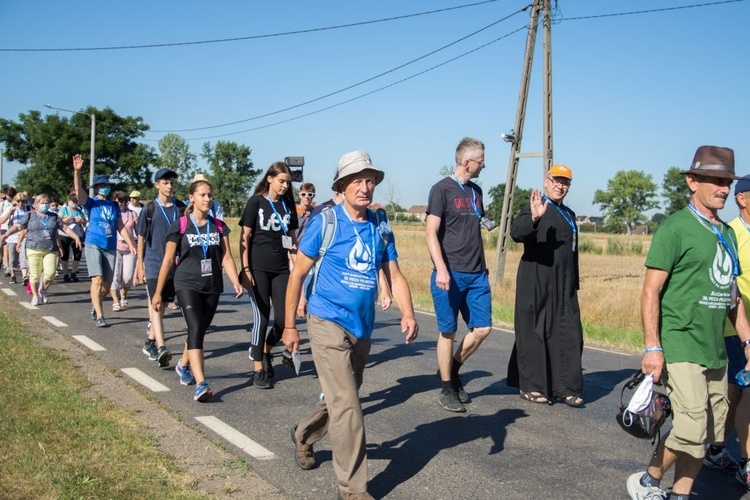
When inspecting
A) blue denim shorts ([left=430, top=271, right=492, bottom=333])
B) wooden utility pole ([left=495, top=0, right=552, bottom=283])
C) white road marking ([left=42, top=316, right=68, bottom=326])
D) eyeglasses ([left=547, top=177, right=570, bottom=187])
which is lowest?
white road marking ([left=42, top=316, right=68, bottom=326])

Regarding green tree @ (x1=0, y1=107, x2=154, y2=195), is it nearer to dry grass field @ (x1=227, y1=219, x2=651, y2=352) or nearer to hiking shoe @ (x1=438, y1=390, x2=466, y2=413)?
dry grass field @ (x1=227, y1=219, x2=651, y2=352)

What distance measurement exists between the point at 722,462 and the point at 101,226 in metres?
9.03

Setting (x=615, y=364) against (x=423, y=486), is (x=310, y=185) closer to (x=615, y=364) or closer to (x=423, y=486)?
(x=615, y=364)

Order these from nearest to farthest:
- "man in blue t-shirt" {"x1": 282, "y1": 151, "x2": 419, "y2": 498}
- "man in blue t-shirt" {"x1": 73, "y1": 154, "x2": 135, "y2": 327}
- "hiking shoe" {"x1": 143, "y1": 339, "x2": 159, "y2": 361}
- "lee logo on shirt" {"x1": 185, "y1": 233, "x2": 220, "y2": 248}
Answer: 1. "man in blue t-shirt" {"x1": 282, "y1": 151, "x2": 419, "y2": 498}
2. "lee logo on shirt" {"x1": 185, "y1": 233, "x2": 220, "y2": 248}
3. "hiking shoe" {"x1": 143, "y1": 339, "x2": 159, "y2": 361}
4. "man in blue t-shirt" {"x1": 73, "y1": 154, "x2": 135, "y2": 327}

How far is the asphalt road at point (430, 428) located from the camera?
4.91 metres

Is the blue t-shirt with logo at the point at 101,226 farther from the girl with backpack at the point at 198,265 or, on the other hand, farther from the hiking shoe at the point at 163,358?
the girl with backpack at the point at 198,265

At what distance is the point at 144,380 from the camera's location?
299 inches

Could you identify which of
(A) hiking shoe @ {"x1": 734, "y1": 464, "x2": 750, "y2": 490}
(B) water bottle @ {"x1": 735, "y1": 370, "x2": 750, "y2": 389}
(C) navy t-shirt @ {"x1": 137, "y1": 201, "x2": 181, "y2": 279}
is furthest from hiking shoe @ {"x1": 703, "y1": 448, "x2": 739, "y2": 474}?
(C) navy t-shirt @ {"x1": 137, "y1": 201, "x2": 181, "y2": 279}

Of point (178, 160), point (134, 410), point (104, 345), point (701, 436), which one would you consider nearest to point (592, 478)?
point (701, 436)

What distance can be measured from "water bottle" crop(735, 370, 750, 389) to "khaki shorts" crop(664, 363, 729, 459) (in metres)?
0.37

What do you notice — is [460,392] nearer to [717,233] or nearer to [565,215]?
[565,215]

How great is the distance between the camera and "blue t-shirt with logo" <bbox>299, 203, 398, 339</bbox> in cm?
468

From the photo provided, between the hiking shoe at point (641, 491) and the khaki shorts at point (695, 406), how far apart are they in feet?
1.03

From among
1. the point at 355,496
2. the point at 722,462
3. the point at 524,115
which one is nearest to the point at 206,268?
the point at 355,496
